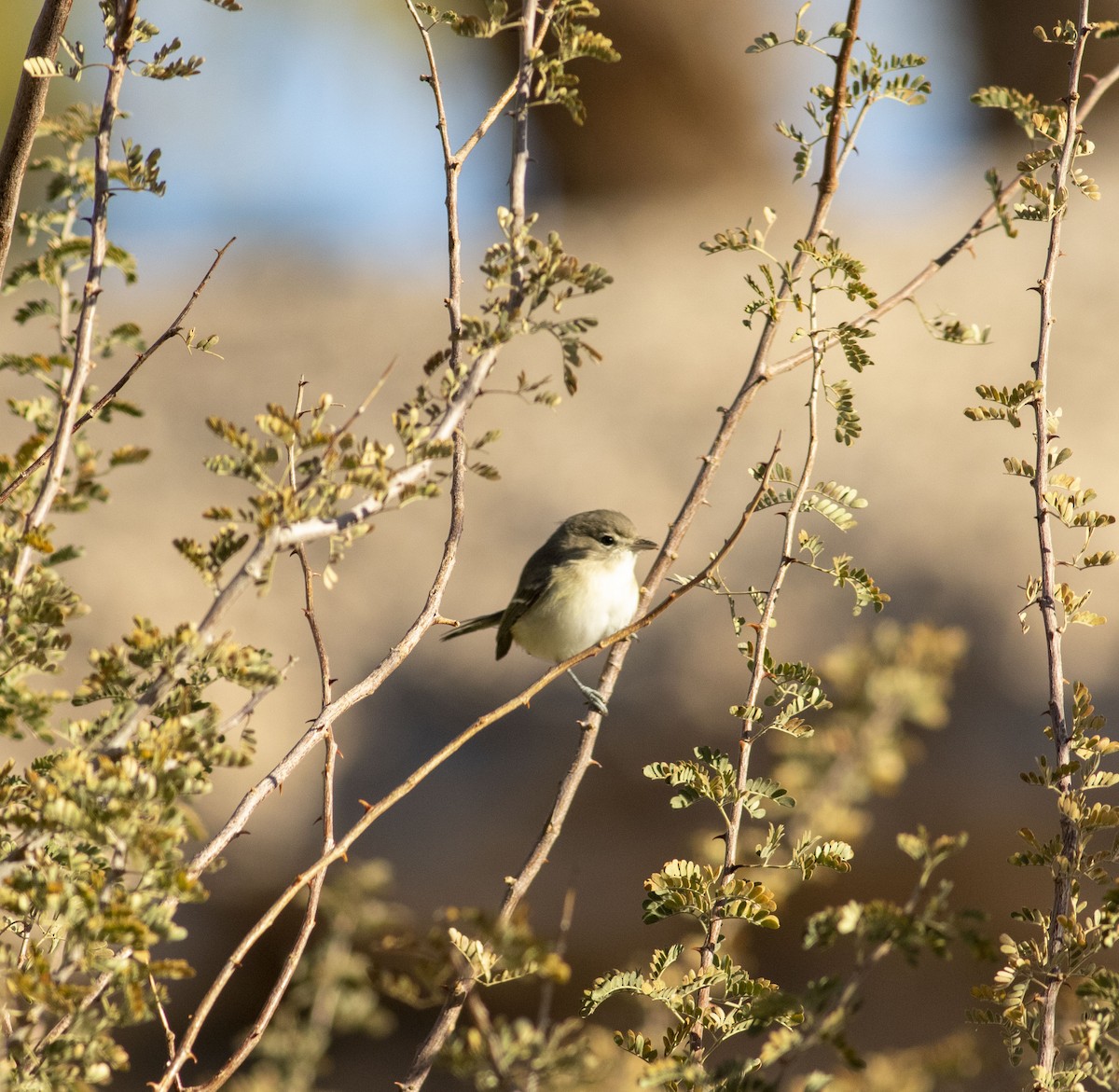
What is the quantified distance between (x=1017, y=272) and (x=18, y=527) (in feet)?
29.9

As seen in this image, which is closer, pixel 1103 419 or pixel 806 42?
pixel 806 42

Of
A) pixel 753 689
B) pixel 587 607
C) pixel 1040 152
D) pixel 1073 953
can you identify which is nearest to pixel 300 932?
pixel 753 689

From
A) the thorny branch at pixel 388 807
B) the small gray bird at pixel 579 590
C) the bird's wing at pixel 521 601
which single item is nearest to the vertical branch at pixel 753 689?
the thorny branch at pixel 388 807

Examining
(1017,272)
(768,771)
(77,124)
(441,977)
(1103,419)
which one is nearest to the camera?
(441,977)

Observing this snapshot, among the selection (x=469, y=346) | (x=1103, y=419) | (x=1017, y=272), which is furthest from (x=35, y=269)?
(x=1017, y=272)

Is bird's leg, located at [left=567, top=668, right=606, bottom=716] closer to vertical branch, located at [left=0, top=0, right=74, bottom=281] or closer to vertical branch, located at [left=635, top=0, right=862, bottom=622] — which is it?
vertical branch, located at [left=635, top=0, right=862, bottom=622]

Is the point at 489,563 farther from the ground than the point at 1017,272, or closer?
closer

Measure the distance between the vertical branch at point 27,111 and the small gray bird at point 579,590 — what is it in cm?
315

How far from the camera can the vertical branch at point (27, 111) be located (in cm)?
210

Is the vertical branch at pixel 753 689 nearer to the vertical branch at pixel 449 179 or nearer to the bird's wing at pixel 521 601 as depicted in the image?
the vertical branch at pixel 449 179

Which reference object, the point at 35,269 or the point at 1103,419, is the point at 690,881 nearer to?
the point at 35,269

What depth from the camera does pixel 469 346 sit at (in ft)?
6.73

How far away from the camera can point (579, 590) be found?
519 centimetres

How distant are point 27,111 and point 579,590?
11.0ft
